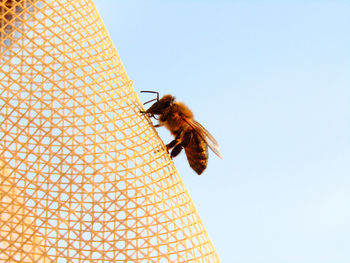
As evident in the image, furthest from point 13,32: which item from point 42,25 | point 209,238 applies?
point 209,238

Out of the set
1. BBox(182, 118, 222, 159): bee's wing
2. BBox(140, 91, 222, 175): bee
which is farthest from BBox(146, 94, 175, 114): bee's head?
BBox(182, 118, 222, 159): bee's wing

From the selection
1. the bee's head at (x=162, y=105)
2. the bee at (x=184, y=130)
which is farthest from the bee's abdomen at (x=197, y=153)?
the bee's head at (x=162, y=105)

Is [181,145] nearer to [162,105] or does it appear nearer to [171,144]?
[171,144]

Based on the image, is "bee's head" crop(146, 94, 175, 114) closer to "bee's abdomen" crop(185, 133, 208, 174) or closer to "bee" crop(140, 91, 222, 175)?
"bee" crop(140, 91, 222, 175)

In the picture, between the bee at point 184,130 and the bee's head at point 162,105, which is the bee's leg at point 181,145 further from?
the bee's head at point 162,105

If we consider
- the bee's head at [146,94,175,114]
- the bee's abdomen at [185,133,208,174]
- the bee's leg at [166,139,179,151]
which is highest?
the bee's head at [146,94,175,114]

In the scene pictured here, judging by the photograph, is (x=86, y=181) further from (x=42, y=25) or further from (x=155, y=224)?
(x=42, y=25)

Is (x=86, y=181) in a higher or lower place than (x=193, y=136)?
lower

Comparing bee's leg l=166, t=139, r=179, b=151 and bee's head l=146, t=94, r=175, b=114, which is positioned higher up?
bee's head l=146, t=94, r=175, b=114
